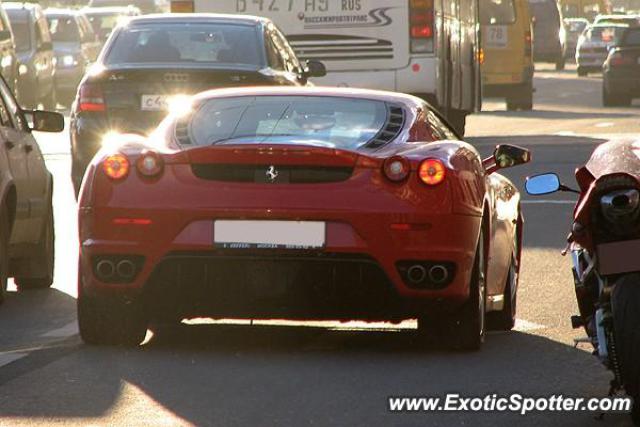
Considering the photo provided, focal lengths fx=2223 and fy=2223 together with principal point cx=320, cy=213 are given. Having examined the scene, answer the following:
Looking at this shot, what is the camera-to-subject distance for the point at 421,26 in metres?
26.6

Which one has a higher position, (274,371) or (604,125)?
(274,371)

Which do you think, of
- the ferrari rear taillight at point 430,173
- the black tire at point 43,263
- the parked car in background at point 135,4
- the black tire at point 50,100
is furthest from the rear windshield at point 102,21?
the ferrari rear taillight at point 430,173

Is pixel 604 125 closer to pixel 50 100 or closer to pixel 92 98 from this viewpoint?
pixel 50 100

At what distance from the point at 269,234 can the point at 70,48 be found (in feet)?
111

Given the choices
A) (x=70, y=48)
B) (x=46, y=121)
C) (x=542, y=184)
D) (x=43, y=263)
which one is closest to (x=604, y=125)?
(x=70, y=48)

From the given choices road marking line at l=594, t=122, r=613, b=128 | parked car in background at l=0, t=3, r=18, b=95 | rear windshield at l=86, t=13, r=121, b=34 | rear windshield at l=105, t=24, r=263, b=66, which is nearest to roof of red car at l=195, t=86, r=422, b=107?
rear windshield at l=105, t=24, r=263, b=66

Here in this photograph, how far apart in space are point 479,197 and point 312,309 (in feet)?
2.97

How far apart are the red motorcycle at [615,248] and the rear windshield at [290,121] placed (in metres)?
2.15

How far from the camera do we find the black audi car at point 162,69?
16516 millimetres

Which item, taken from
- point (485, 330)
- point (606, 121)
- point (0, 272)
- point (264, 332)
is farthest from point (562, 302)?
point (606, 121)

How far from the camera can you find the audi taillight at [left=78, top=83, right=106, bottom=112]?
16.9m

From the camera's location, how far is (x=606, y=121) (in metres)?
35.8

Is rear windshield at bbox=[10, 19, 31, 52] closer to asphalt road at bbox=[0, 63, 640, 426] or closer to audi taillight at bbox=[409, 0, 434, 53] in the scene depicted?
audi taillight at bbox=[409, 0, 434, 53]

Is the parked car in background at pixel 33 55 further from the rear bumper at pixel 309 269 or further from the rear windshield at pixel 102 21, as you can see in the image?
the rear bumper at pixel 309 269
